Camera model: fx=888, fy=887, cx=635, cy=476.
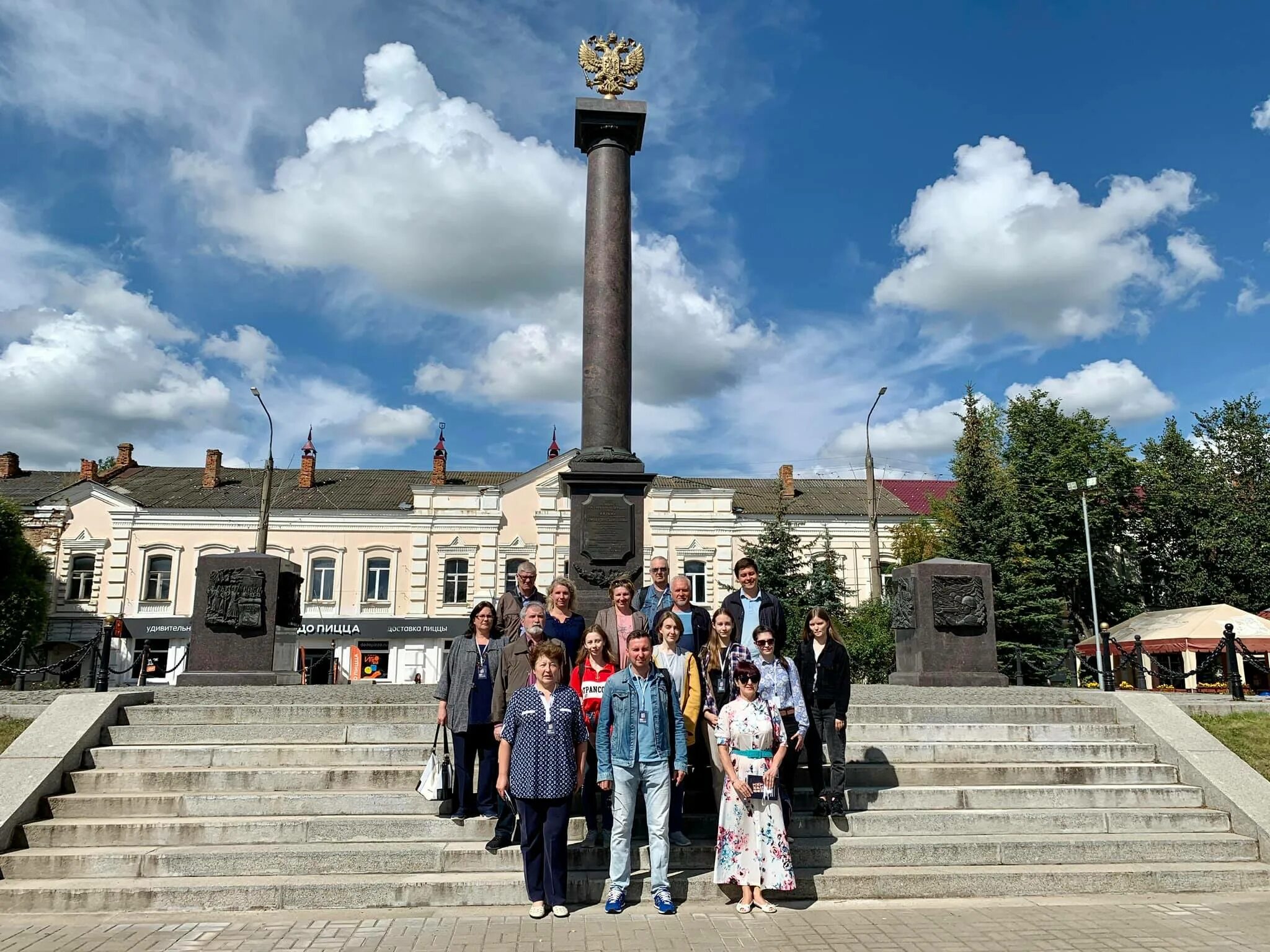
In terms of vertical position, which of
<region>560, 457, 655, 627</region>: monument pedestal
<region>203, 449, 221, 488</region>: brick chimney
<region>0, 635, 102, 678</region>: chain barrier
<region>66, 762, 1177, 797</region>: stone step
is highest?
<region>203, 449, 221, 488</region>: brick chimney

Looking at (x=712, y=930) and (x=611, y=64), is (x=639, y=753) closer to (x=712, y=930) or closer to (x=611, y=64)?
(x=712, y=930)

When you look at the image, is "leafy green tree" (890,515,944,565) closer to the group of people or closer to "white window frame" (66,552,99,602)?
Result: the group of people

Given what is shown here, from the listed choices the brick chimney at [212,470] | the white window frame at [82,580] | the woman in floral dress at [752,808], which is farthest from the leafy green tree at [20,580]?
the woman in floral dress at [752,808]

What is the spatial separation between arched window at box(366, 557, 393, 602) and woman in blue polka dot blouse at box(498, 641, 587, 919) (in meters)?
31.7

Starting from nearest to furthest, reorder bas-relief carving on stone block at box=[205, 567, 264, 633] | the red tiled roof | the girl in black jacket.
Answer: the girl in black jacket, bas-relief carving on stone block at box=[205, 567, 264, 633], the red tiled roof

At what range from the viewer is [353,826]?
6914 millimetres

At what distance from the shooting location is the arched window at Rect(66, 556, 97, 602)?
35.1 metres

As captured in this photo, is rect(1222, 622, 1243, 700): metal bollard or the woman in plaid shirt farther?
rect(1222, 622, 1243, 700): metal bollard

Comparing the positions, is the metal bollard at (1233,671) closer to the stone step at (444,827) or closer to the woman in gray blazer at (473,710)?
the stone step at (444,827)

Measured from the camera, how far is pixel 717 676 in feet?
22.1

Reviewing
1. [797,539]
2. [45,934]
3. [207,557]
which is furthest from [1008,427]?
[45,934]

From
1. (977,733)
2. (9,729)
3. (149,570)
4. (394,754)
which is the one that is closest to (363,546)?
(149,570)

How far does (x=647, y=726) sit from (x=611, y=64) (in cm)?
1072

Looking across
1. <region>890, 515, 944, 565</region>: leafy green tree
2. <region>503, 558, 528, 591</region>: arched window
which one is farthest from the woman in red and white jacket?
<region>503, 558, 528, 591</region>: arched window
